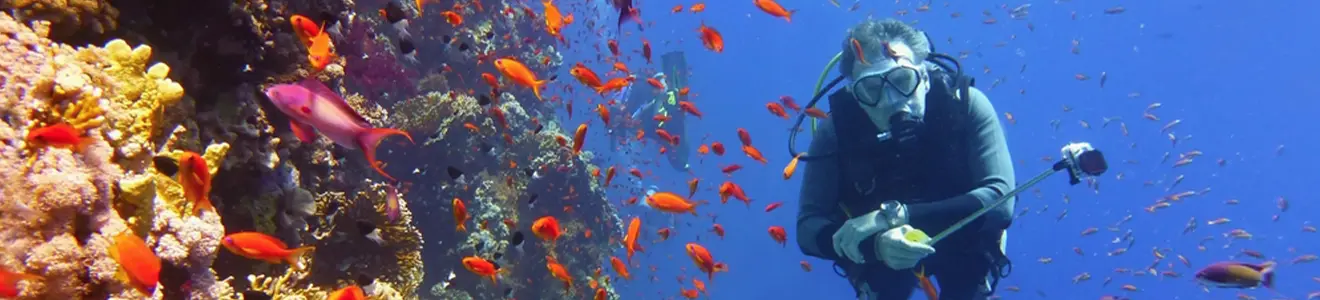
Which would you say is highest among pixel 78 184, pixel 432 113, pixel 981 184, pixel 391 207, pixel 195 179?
pixel 78 184

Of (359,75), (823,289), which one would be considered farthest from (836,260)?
(823,289)

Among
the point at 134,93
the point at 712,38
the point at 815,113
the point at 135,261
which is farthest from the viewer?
the point at 712,38

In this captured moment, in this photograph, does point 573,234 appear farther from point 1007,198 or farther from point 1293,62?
point 1293,62

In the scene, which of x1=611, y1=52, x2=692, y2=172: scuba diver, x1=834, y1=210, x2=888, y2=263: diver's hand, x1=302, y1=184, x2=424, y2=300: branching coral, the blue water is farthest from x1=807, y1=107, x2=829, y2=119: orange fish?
the blue water

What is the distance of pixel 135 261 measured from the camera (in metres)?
2.15

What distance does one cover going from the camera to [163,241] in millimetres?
2605

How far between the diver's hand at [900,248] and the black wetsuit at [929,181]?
74 cm

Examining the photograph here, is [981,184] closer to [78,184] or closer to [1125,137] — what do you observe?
[78,184]

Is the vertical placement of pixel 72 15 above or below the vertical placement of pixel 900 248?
above

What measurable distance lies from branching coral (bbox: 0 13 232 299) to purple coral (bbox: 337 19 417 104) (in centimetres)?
365

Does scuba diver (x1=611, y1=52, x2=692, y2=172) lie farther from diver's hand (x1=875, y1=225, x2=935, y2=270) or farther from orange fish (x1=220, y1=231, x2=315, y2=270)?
orange fish (x1=220, y1=231, x2=315, y2=270)

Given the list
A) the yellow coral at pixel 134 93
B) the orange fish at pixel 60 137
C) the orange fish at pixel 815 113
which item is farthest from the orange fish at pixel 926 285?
the orange fish at pixel 60 137

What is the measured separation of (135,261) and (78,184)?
37 cm

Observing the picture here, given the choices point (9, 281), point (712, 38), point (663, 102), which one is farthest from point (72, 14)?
point (663, 102)
